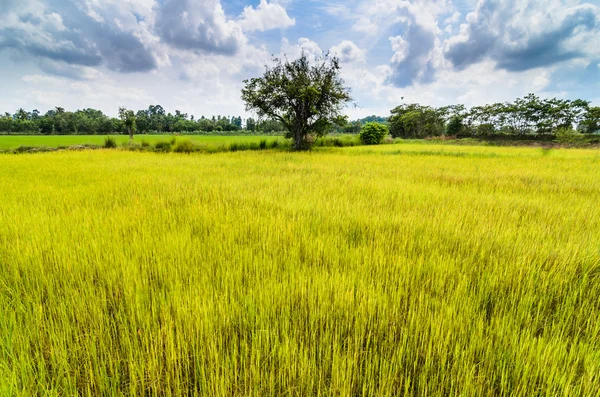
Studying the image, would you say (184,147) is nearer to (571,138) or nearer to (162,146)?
(162,146)

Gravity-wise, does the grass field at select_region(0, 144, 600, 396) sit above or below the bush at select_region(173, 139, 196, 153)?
below

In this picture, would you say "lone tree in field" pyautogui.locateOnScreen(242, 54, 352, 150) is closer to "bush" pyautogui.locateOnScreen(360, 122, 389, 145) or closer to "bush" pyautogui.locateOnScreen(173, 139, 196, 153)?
"bush" pyautogui.locateOnScreen(173, 139, 196, 153)

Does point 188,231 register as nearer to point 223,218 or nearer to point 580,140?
point 223,218

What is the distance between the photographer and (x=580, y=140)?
115ft

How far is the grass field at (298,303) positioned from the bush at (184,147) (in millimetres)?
14640

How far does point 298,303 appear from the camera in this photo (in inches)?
65.6

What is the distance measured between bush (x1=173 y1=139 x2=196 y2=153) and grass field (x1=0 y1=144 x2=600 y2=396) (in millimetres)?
14640

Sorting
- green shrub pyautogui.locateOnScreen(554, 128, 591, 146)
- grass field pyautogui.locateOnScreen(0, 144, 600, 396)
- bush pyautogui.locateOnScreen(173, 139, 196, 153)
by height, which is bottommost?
grass field pyautogui.locateOnScreen(0, 144, 600, 396)

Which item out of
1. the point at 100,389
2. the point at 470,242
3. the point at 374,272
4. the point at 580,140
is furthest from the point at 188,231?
the point at 580,140

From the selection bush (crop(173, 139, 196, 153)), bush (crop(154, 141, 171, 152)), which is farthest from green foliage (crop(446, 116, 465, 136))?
bush (crop(154, 141, 171, 152))

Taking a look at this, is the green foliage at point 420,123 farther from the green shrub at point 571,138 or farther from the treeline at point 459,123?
the green shrub at point 571,138

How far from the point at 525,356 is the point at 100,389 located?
6.62 feet

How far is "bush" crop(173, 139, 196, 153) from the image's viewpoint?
17.4 meters

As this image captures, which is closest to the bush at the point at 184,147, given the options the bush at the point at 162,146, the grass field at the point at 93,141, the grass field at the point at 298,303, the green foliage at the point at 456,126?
the bush at the point at 162,146
